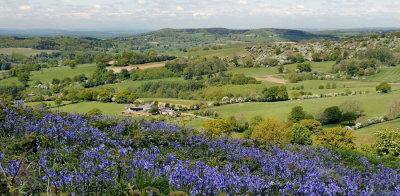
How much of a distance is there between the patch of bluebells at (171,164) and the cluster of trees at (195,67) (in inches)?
4284

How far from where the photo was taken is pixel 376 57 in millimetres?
115812

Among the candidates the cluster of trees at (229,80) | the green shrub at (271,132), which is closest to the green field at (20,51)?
the cluster of trees at (229,80)

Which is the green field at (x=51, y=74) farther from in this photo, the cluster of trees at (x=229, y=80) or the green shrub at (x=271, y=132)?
the green shrub at (x=271, y=132)

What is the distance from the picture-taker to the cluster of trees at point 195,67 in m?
120

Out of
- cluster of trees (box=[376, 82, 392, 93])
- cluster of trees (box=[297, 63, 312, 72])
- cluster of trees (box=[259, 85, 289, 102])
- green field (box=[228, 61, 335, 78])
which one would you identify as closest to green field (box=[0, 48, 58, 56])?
green field (box=[228, 61, 335, 78])

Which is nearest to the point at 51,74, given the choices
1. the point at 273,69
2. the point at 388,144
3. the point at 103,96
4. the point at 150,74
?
the point at 150,74

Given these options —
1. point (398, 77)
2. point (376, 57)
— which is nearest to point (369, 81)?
point (398, 77)

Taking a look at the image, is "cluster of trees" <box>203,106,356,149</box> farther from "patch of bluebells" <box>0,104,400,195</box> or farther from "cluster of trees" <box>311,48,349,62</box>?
"cluster of trees" <box>311,48,349,62</box>

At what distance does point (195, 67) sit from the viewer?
123 m

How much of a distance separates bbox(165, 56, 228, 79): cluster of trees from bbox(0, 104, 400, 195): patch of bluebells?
108801 millimetres

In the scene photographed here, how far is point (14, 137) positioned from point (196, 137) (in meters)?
4.50

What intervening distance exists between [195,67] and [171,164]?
119 metres

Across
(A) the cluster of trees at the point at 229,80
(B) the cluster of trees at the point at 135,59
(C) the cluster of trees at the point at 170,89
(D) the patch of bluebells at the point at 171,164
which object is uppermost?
(D) the patch of bluebells at the point at 171,164

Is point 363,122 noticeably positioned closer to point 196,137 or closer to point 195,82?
point 196,137
